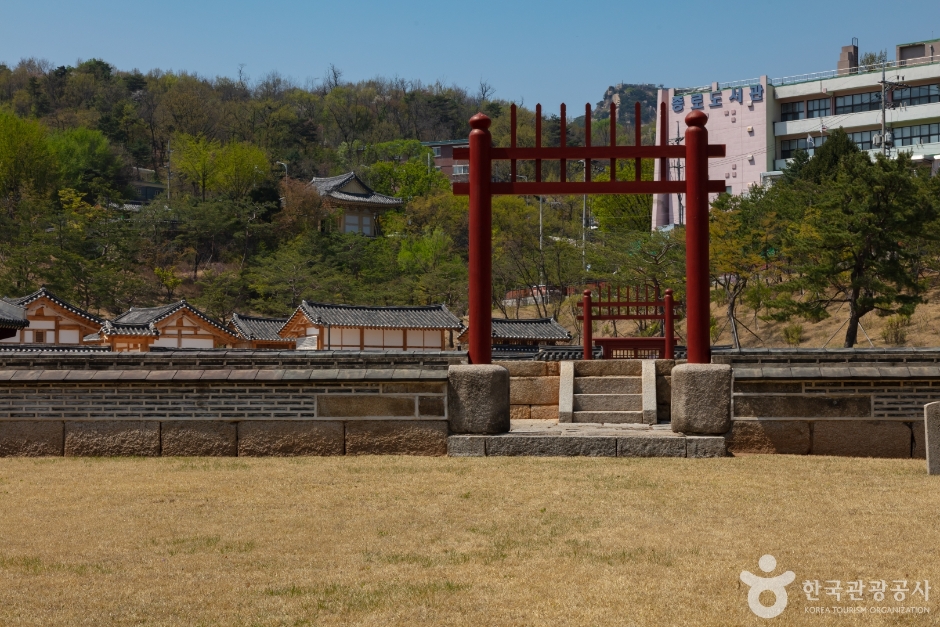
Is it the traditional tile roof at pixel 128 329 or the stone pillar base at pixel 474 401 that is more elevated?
the traditional tile roof at pixel 128 329

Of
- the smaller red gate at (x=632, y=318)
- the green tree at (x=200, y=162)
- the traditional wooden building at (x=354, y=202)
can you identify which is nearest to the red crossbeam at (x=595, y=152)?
the smaller red gate at (x=632, y=318)

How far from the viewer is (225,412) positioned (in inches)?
472

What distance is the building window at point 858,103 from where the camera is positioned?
228ft

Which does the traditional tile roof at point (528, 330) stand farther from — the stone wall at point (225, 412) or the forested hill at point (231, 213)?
the stone wall at point (225, 412)

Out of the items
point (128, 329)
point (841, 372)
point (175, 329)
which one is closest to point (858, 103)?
point (175, 329)

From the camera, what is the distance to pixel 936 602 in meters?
5.71

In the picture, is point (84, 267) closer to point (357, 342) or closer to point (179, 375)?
point (357, 342)

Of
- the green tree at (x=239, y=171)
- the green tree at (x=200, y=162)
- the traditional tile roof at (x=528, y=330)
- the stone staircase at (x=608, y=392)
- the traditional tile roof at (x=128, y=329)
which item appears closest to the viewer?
the stone staircase at (x=608, y=392)

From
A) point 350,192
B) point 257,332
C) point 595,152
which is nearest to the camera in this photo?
point 595,152

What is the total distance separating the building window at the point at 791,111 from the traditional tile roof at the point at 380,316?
36.1 metres

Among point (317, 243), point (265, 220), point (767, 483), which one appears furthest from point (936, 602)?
point (265, 220)

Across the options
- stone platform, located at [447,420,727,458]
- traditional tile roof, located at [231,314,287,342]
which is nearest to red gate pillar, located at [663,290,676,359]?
stone platform, located at [447,420,727,458]

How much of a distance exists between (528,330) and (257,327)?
45.3 ft

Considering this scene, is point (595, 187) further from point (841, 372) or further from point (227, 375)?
point (227, 375)
